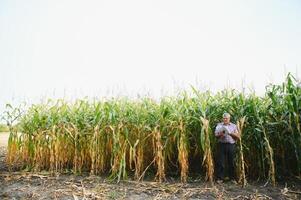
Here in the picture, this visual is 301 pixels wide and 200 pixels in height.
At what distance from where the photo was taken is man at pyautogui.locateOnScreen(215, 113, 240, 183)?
596 cm

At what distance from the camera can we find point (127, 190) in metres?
5.46

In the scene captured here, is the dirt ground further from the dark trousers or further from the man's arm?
the man's arm

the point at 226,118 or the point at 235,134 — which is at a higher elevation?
the point at 226,118

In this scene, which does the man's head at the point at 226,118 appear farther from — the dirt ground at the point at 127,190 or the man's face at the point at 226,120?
the dirt ground at the point at 127,190

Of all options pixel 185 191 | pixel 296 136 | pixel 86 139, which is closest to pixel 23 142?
pixel 86 139

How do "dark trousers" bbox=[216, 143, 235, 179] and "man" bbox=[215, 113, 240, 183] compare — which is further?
"dark trousers" bbox=[216, 143, 235, 179]

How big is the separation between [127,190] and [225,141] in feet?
6.96

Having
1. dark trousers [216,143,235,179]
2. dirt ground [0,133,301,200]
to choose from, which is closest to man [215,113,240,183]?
dark trousers [216,143,235,179]

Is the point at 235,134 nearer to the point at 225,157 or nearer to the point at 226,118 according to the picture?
the point at 226,118

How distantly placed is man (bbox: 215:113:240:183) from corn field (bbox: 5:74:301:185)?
0.54ft

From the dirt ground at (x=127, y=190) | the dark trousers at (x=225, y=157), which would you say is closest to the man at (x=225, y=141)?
the dark trousers at (x=225, y=157)

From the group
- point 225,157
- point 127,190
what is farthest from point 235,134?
point 127,190

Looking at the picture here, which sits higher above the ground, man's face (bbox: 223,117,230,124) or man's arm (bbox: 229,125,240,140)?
man's face (bbox: 223,117,230,124)

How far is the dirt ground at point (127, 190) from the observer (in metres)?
5.07
